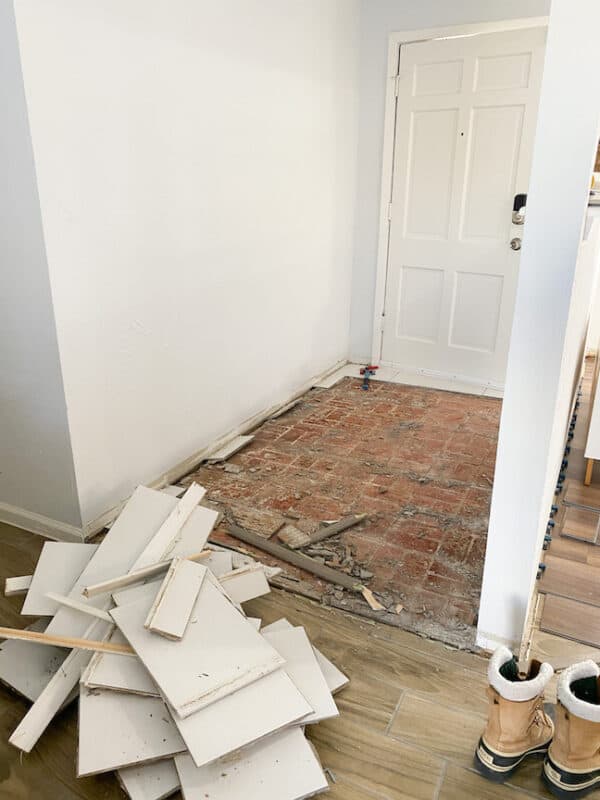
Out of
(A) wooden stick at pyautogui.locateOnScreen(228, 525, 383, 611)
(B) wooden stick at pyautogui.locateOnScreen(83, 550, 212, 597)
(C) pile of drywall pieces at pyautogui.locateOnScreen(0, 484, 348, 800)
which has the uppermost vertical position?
(B) wooden stick at pyautogui.locateOnScreen(83, 550, 212, 597)

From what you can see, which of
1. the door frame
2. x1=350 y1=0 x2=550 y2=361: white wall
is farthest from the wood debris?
x1=350 y1=0 x2=550 y2=361: white wall

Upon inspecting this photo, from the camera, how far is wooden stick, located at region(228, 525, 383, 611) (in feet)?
7.01

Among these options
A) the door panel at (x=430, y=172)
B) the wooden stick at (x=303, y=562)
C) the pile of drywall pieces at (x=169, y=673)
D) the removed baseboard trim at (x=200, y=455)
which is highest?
the door panel at (x=430, y=172)

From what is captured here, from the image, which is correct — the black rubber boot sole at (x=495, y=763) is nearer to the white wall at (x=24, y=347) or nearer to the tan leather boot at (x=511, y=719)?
the tan leather boot at (x=511, y=719)

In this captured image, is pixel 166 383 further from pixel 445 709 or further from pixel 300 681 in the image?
pixel 445 709

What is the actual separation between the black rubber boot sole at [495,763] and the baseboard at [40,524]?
5.39ft

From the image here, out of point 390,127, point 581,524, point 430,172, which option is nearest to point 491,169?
point 430,172

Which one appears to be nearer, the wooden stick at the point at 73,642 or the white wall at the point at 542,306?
the white wall at the point at 542,306

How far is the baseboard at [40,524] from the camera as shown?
7.91 ft

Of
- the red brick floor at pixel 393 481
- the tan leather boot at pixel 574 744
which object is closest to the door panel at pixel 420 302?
the red brick floor at pixel 393 481

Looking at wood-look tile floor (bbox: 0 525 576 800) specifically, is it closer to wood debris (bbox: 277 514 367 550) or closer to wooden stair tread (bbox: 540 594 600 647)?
wooden stair tread (bbox: 540 594 600 647)

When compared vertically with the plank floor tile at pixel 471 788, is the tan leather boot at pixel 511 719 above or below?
above

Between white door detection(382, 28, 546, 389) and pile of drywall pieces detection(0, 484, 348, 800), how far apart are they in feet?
9.42

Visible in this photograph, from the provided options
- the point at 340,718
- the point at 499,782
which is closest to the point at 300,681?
the point at 340,718
